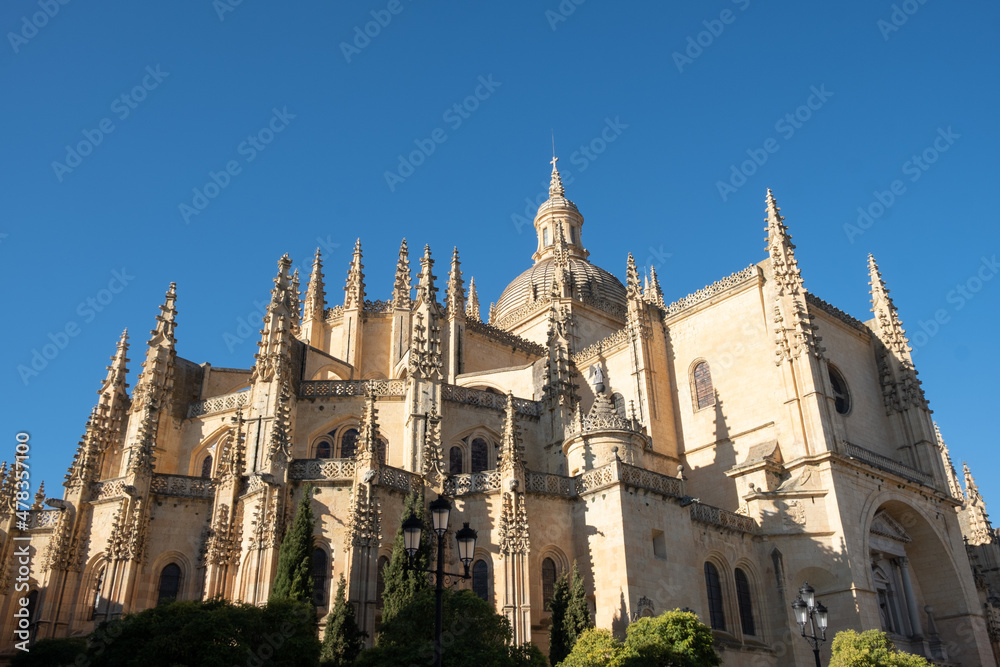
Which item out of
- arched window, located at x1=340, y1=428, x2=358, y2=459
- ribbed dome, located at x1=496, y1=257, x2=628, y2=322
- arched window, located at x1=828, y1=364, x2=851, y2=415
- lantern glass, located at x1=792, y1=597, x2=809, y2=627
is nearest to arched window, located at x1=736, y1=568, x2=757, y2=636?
lantern glass, located at x1=792, y1=597, x2=809, y2=627

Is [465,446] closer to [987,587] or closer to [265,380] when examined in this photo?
[265,380]

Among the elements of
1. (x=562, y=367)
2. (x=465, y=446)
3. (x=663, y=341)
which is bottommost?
(x=465, y=446)

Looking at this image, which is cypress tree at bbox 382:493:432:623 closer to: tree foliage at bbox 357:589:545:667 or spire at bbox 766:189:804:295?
tree foliage at bbox 357:589:545:667

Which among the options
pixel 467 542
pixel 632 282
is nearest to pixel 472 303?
pixel 632 282

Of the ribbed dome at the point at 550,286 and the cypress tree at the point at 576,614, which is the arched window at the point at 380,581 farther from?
the ribbed dome at the point at 550,286

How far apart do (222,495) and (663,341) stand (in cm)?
2008

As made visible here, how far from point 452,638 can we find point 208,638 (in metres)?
5.25

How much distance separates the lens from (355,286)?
1641 inches

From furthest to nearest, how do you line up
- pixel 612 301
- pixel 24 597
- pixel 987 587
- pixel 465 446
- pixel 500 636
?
pixel 612 301
pixel 987 587
pixel 465 446
pixel 24 597
pixel 500 636

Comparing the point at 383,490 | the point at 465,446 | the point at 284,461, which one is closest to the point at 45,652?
the point at 284,461

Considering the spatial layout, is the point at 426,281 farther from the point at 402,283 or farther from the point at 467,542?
the point at 467,542

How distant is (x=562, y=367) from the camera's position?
32.9 metres

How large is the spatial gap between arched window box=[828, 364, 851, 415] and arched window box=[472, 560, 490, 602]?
57.3 ft

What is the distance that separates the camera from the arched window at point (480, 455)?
107 ft
